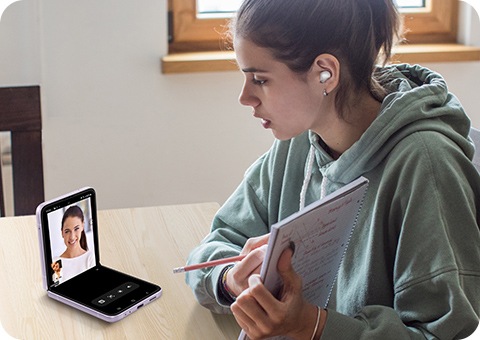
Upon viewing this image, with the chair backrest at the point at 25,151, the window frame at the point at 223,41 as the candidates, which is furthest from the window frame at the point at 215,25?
the chair backrest at the point at 25,151

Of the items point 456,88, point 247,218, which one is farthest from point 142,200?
point 247,218

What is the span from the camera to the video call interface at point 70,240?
50.5 inches

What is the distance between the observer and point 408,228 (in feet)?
3.65

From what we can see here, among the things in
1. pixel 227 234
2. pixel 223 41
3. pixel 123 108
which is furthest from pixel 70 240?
pixel 223 41

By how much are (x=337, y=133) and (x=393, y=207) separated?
181 mm

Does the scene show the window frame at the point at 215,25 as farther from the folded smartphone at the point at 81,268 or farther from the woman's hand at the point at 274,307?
the woman's hand at the point at 274,307

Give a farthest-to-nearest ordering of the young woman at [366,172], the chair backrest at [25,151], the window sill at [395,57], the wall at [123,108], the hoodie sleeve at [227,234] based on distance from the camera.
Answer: the window sill at [395,57]
the wall at [123,108]
the chair backrest at [25,151]
the hoodie sleeve at [227,234]
the young woman at [366,172]

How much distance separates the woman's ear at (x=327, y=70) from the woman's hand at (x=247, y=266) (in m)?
0.24

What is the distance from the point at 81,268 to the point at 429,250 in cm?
58

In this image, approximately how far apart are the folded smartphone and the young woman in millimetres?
111

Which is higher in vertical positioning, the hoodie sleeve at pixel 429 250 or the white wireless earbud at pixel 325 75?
the white wireless earbud at pixel 325 75

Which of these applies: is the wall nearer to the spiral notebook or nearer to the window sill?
the window sill

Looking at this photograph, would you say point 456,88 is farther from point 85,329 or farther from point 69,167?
point 85,329

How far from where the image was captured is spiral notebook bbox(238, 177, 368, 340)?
0.95 m
